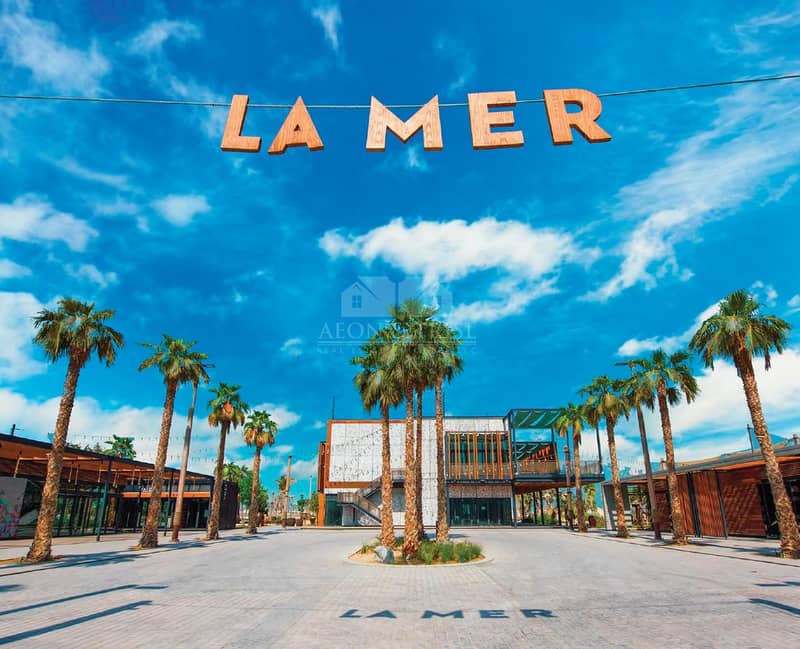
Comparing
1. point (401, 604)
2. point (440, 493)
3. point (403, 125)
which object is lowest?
point (401, 604)

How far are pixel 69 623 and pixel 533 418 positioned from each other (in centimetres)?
4589

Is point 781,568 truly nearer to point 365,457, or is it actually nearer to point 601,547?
point 601,547

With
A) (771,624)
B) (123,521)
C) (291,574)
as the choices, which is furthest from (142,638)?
(123,521)

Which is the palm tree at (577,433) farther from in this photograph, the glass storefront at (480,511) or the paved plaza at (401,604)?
the paved plaza at (401,604)

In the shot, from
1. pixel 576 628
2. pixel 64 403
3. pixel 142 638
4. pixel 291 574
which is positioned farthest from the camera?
pixel 64 403

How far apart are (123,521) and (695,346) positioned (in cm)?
4910

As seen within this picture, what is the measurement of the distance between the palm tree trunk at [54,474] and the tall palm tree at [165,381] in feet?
20.6

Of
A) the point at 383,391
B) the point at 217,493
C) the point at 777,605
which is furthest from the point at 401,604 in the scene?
the point at 217,493

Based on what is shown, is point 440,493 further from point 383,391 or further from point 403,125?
point 403,125

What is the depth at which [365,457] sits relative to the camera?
54.9 metres

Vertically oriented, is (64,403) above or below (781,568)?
above

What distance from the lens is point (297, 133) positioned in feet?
29.0

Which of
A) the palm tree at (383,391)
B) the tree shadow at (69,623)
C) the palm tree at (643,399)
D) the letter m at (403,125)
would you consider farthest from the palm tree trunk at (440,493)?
the letter m at (403,125)

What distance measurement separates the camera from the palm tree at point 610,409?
33.3 metres
